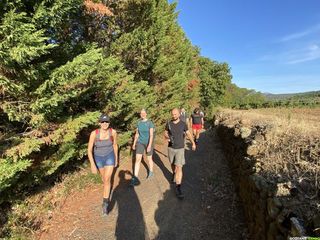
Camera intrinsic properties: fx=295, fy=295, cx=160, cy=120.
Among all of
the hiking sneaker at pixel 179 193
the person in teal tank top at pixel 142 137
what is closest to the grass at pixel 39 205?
the person in teal tank top at pixel 142 137

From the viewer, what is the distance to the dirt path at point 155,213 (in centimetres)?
646

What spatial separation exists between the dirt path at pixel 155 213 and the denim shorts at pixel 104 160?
1.31m

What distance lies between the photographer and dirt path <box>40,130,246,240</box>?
6.46 m

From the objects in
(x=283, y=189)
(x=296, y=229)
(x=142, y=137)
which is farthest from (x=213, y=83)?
(x=296, y=229)

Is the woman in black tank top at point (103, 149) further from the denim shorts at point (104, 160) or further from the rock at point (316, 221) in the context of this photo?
the rock at point (316, 221)

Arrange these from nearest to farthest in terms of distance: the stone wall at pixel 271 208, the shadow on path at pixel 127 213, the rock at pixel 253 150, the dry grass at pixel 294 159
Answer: the stone wall at pixel 271 208, the dry grass at pixel 294 159, the shadow on path at pixel 127 213, the rock at pixel 253 150

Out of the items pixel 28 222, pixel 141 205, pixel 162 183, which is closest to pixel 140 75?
pixel 162 183

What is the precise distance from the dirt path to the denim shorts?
51.5 inches

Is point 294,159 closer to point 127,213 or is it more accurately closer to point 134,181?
point 127,213

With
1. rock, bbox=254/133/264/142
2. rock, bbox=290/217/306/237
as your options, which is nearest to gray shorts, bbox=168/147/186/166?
rock, bbox=254/133/264/142

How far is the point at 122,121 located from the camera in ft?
40.1

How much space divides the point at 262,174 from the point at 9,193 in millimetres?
5795

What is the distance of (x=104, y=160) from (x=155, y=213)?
71.7 inches

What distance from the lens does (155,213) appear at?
7227mm
